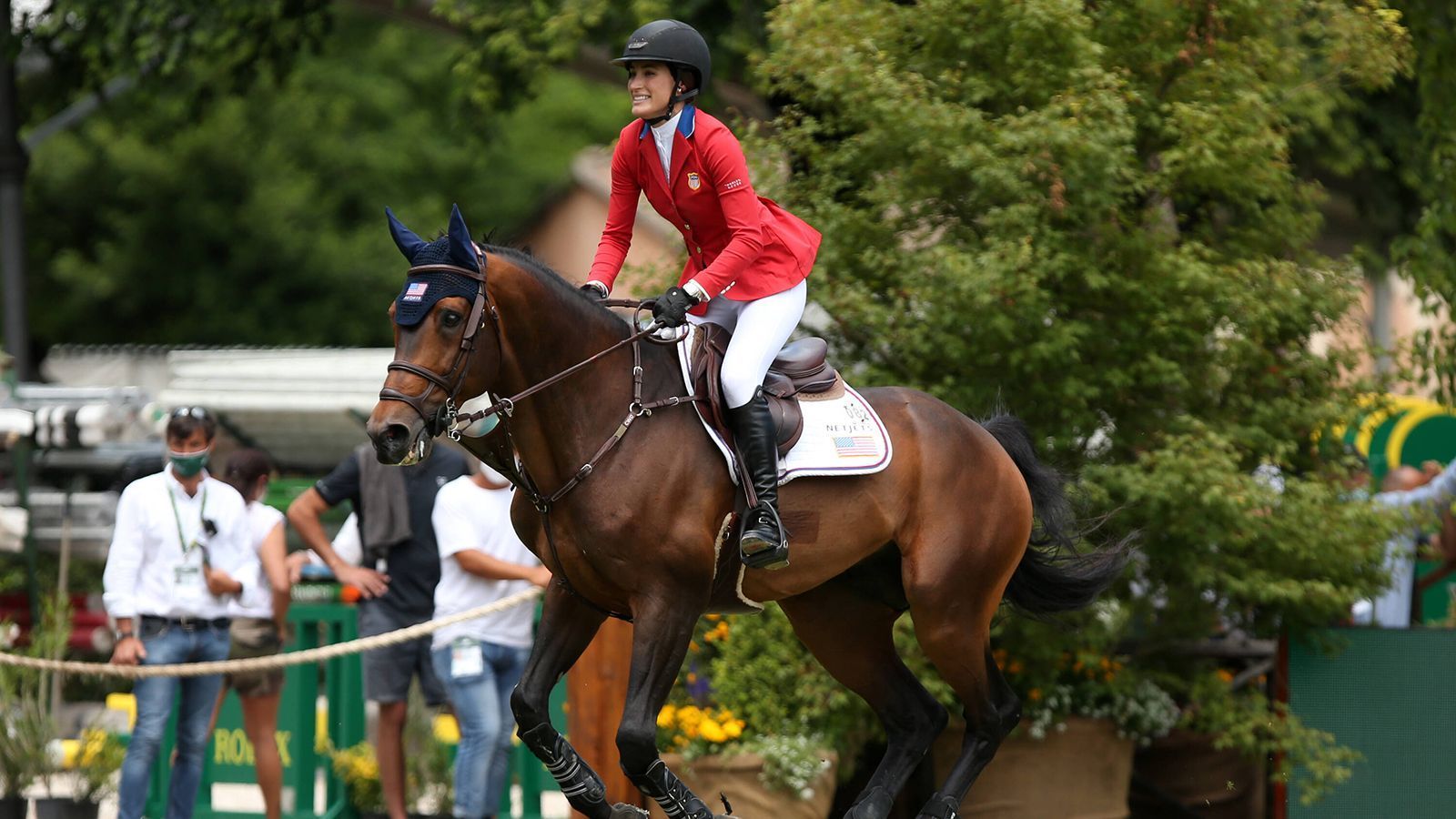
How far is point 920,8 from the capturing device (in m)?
8.38

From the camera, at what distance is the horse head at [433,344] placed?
5.07 metres

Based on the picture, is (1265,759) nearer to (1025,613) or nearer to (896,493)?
(1025,613)

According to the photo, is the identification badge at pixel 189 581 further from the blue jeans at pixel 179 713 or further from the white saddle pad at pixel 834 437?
the white saddle pad at pixel 834 437

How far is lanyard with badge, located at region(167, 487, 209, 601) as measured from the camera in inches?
318

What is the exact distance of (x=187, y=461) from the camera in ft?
26.7

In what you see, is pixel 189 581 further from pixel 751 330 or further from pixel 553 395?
pixel 751 330

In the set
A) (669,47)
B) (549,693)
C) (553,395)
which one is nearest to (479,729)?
(549,693)

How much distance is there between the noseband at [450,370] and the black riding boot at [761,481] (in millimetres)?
1007

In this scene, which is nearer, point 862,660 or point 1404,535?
point 862,660

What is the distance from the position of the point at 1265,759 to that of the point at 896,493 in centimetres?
358

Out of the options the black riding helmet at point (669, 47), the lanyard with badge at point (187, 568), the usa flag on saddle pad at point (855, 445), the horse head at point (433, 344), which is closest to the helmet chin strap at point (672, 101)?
the black riding helmet at point (669, 47)

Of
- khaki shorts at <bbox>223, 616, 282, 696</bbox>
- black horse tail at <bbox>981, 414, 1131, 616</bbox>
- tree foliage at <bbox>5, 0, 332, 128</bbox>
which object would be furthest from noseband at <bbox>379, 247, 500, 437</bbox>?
tree foliage at <bbox>5, 0, 332, 128</bbox>

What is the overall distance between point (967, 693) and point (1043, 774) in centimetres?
212

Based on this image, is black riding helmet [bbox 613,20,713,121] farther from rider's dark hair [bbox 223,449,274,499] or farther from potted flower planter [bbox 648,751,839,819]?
rider's dark hair [bbox 223,449,274,499]
